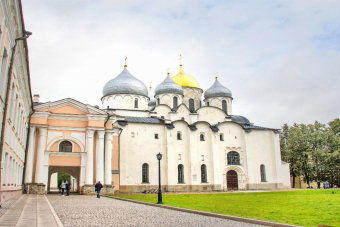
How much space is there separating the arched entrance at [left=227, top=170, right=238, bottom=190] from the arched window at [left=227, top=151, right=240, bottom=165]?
45.5 inches

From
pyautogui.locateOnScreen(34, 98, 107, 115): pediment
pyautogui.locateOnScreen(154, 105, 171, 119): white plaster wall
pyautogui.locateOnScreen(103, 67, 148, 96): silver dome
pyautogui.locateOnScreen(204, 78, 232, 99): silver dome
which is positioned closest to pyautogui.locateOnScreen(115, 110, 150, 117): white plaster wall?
pyautogui.locateOnScreen(103, 67, 148, 96): silver dome

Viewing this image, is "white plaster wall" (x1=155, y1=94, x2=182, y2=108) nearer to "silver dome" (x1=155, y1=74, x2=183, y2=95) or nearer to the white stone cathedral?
Result: the white stone cathedral

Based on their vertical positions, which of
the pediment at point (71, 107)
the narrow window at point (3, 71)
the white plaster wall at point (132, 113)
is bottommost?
the narrow window at point (3, 71)

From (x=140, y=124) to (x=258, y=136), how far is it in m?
16.3

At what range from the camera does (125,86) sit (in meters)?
43.1

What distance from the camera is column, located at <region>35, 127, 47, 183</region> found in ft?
88.8

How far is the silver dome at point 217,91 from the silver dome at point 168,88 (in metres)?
5.45

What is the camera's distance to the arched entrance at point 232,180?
139 ft

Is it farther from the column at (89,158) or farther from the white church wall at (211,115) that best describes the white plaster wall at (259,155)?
the column at (89,158)

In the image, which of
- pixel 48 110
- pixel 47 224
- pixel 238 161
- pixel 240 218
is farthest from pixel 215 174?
pixel 47 224

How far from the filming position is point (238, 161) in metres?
43.5

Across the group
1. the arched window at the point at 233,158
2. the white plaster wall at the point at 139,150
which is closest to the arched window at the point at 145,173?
the white plaster wall at the point at 139,150

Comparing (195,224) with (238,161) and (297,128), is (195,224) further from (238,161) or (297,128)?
(297,128)

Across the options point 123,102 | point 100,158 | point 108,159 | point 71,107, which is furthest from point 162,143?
point 71,107
